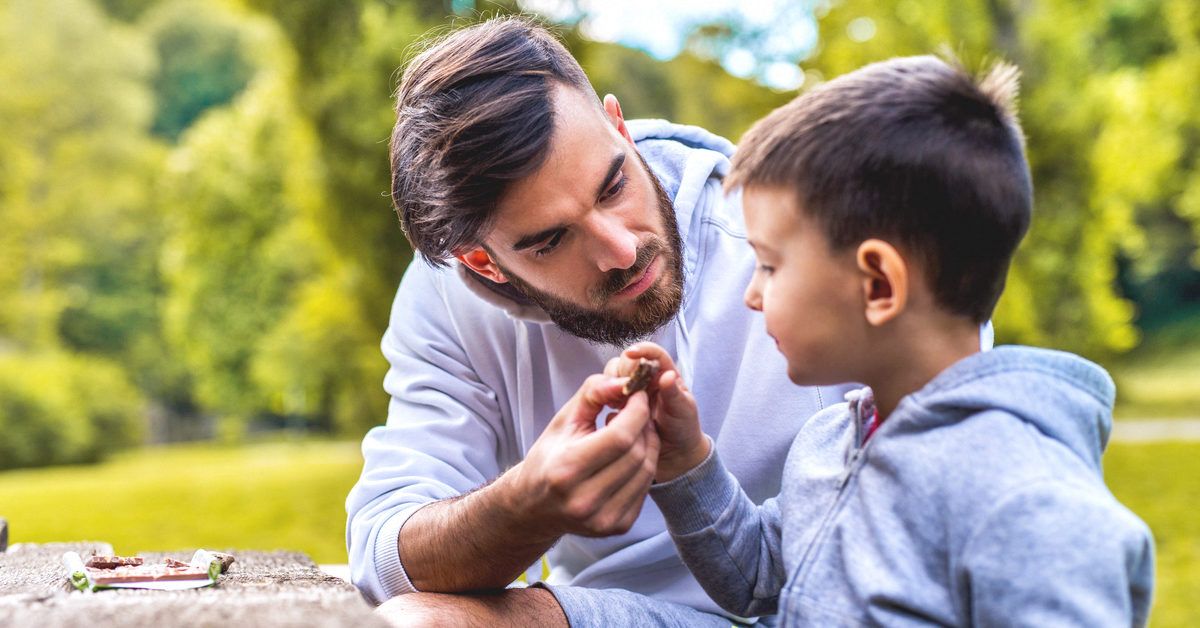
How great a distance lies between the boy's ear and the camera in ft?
4.96

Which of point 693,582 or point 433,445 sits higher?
point 433,445

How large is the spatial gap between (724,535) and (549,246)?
0.73 metres

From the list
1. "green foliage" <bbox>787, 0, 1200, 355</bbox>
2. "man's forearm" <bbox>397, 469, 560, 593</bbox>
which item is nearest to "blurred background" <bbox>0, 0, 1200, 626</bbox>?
"green foliage" <bbox>787, 0, 1200, 355</bbox>

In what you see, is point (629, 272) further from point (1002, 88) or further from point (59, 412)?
point (59, 412)

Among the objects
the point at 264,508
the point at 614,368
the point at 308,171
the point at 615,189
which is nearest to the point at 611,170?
the point at 615,189

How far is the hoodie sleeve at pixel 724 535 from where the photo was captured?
5.98 ft

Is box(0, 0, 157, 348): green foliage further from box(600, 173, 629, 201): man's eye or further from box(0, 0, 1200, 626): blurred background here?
box(600, 173, 629, 201): man's eye

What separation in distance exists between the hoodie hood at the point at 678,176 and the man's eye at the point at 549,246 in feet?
0.48

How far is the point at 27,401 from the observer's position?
16.6 meters

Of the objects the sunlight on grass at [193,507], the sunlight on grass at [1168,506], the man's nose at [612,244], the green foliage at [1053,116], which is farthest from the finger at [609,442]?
the green foliage at [1053,116]

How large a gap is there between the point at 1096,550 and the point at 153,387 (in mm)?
28225

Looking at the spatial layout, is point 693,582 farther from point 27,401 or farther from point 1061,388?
point 27,401

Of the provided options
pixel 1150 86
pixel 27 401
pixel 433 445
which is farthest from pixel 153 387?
pixel 433 445

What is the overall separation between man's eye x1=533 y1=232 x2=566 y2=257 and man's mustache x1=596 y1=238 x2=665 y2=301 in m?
0.12
